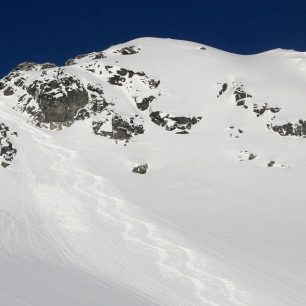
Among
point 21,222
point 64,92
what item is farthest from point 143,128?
point 21,222

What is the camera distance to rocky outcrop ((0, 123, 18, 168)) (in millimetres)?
33500

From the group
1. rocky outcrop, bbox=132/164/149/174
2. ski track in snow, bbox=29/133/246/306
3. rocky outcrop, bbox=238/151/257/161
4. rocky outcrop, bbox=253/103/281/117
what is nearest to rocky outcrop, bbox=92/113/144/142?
rocky outcrop, bbox=132/164/149/174

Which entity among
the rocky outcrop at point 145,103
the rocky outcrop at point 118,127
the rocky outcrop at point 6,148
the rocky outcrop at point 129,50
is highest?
the rocky outcrop at point 129,50

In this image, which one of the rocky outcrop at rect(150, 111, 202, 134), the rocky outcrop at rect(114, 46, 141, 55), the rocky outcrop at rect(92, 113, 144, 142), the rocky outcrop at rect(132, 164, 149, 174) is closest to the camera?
the rocky outcrop at rect(132, 164, 149, 174)

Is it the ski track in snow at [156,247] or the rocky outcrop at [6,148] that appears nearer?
the ski track in snow at [156,247]

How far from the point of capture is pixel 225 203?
28953 mm

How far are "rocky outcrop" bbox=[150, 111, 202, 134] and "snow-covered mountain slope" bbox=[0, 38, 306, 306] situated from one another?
11 cm

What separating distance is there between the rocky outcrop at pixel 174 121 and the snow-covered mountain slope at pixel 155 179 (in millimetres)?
113

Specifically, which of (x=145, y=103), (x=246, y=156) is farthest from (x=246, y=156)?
(x=145, y=103)

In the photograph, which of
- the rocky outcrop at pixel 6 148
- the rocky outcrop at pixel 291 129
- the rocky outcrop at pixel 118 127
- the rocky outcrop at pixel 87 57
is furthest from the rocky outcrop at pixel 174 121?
the rocky outcrop at pixel 87 57

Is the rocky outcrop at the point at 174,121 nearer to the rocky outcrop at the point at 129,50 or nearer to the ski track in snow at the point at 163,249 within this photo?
the ski track in snow at the point at 163,249

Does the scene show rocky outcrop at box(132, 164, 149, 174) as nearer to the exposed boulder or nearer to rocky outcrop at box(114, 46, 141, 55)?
the exposed boulder

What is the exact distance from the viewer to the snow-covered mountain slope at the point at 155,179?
1661cm

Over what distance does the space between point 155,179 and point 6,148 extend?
11095mm
